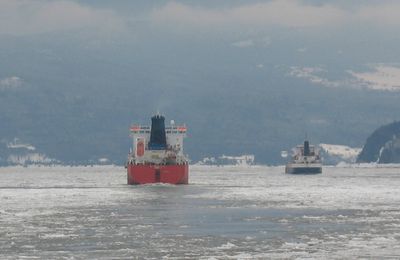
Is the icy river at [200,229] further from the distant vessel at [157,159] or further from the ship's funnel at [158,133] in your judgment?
the ship's funnel at [158,133]

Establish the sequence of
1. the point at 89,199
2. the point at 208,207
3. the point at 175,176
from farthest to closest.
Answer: the point at 175,176
the point at 89,199
the point at 208,207

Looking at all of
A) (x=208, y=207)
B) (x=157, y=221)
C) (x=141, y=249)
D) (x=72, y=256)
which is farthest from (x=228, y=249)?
(x=208, y=207)

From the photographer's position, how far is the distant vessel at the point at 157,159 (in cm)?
18450

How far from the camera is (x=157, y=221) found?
9156 cm

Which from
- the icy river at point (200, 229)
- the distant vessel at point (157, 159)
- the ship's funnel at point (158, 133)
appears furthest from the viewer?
the ship's funnel at point (158, 133)

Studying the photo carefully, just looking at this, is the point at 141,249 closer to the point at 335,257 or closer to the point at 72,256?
the point at 72,256

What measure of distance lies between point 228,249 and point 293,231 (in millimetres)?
13648

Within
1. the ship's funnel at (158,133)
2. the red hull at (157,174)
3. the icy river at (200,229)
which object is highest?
the ship's funnel at (158,133)

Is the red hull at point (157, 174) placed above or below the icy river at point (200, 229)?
above

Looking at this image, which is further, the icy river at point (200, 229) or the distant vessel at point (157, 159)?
the distant vessel at point (157, 159)

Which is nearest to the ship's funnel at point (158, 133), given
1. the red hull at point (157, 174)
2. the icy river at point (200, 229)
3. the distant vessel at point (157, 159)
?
the distant vessel at point (157, 159)

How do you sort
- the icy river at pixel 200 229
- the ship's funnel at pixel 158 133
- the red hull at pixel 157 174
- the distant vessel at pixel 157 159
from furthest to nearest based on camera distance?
the ship's funnel at pixel 158 133 < the distant vessel at pixel 157 159 < the red hull at pixel 157 174 < the icy river at pixel 200 229

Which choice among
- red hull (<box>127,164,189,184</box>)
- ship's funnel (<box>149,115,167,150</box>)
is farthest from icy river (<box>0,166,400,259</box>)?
ship's funnel (<box>149,115,167,150</box>)

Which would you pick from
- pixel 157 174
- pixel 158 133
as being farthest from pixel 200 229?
pixel 158 133
